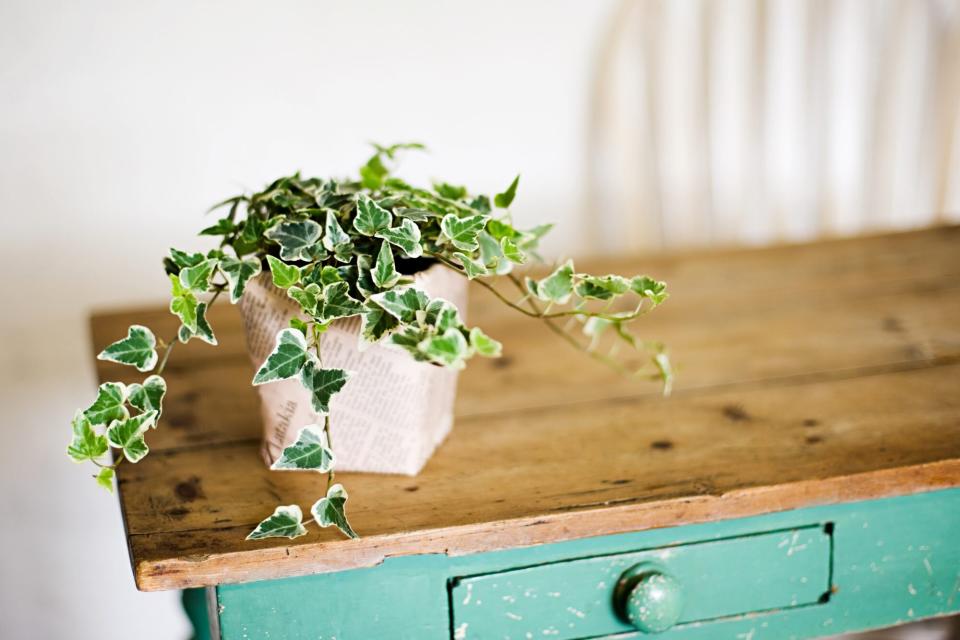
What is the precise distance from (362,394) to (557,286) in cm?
18

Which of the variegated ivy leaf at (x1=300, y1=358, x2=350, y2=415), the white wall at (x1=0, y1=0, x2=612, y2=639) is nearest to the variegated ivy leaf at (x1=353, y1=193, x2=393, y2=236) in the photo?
the variegated ivy leaf at (x1=300, y1=358, x2=350, y2=415)

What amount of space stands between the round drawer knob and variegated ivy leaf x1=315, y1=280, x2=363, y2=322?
32 centimetres

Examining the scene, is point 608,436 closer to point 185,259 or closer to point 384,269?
point 384,269

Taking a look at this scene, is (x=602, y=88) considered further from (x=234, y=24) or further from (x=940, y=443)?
(x=940, y=443)

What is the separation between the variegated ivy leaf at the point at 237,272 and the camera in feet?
2.41

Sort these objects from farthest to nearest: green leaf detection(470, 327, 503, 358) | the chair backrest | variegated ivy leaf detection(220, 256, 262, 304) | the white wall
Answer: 1. the chair backrest
2. the white wall
3. variegated ivy leaf detection(220, 256, 262, 304)
4. green leaf detection(470, 327, 503, 358)

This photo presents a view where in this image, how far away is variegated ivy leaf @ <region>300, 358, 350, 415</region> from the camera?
2.25 ft

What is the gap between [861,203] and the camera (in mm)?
1774

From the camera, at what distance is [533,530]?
0.75 meters

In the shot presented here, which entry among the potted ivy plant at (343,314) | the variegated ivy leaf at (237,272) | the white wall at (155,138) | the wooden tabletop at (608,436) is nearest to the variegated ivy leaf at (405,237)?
the potted ivy plant at (343,314)

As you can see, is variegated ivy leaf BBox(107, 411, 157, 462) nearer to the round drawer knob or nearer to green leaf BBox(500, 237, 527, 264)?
green leaf BBox(500, 237, 527, 264)

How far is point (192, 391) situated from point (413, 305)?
0.42m

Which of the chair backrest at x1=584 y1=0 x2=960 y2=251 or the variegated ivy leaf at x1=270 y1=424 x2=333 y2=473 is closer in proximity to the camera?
the variegated ivy leaf at x1=270 y1=424 x2=333 y2=473

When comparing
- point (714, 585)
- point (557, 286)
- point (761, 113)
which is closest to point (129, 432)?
point (557, 286)
